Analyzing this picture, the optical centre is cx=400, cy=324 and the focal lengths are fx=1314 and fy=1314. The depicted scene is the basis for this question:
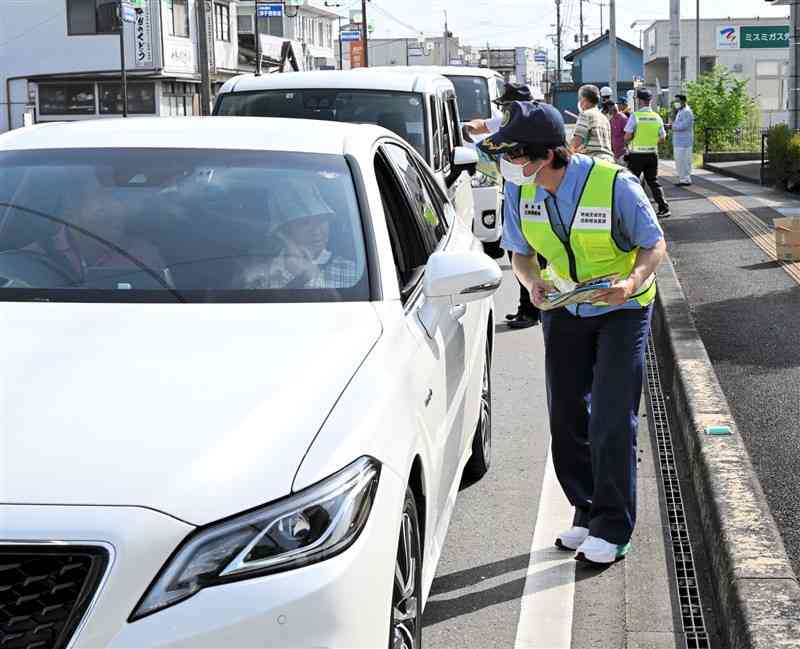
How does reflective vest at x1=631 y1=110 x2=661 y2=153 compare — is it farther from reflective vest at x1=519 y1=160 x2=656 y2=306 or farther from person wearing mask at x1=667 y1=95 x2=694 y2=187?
reflective vest at x1=519 y1=160 x2=656 y2=306

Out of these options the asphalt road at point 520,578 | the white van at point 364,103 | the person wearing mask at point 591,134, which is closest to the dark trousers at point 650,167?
the person wearing mask at point 591,134

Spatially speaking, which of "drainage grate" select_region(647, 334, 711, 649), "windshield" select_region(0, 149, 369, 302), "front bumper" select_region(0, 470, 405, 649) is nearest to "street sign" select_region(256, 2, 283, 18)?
"drainage grate" select_region(647, 334, 711, 649)

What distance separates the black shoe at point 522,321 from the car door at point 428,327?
544 centimetres

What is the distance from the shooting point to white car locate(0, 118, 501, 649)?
2.78m

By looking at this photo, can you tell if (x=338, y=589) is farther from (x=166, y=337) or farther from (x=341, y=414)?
(x=166, y=337)

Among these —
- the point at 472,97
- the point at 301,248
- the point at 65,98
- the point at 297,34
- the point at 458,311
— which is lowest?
the point at 458,311

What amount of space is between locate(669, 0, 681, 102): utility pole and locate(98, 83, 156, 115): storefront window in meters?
31.6

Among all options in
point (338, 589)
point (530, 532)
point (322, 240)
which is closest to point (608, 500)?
point (530, 532)

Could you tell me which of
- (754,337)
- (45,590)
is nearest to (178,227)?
(45,590)

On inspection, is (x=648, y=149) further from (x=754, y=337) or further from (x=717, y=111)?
(x=717, y=111)

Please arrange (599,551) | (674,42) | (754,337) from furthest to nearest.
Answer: (674,42), (754,337), (599,551)

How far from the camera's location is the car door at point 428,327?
416 centimetres

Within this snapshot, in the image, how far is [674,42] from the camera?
113ft

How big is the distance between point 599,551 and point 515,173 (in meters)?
1.52
